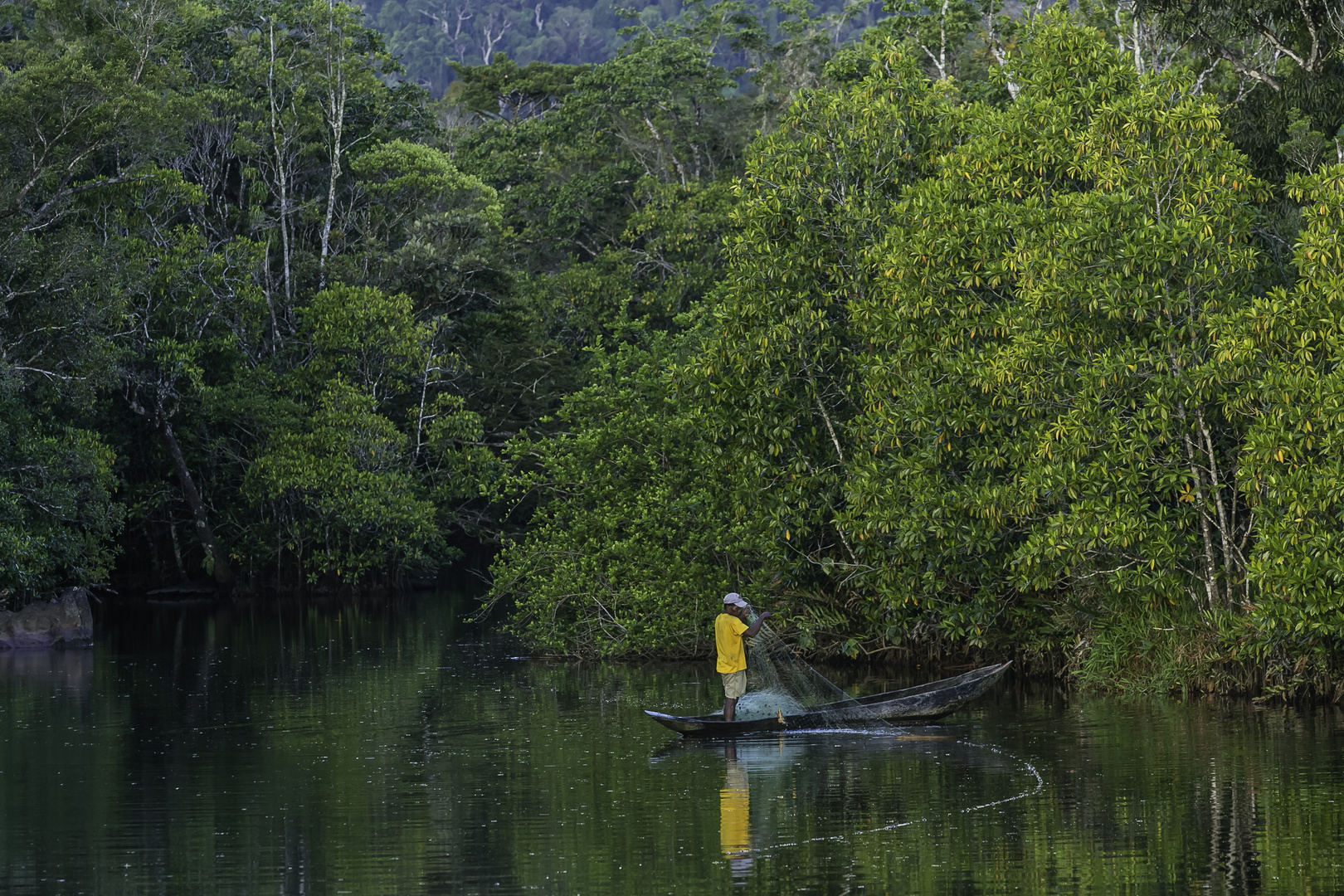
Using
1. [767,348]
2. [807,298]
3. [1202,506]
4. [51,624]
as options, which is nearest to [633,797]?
[1202,506]

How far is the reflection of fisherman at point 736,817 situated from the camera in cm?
1253

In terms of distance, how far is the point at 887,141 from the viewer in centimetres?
2458

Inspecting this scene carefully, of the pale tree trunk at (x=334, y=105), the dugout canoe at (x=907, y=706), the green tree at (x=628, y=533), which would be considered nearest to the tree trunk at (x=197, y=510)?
the pale tree trunk at (x=334, y=105)

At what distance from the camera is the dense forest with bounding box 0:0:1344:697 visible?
19625 millimetres

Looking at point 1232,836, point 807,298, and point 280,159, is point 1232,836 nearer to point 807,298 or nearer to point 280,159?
point 807,298

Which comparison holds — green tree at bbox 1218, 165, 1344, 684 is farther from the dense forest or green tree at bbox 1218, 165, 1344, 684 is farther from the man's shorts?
the man's shorts

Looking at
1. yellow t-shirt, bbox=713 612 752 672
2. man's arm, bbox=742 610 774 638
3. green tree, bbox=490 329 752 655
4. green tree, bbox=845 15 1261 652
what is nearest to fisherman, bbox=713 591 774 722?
yellow t-shirt, bbox=713 612 752 672

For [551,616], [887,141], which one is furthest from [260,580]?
[887,141]

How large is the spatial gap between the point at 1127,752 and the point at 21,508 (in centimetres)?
2487

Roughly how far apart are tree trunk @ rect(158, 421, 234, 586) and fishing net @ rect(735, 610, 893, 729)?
2295 centimetres

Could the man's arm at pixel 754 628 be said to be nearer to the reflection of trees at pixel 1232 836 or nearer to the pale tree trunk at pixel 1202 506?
the reflection of trees at pixel 1232 836

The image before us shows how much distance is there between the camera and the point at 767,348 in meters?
23.8

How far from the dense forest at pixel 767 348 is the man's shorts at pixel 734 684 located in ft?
12.5

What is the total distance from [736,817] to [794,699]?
7128mm
